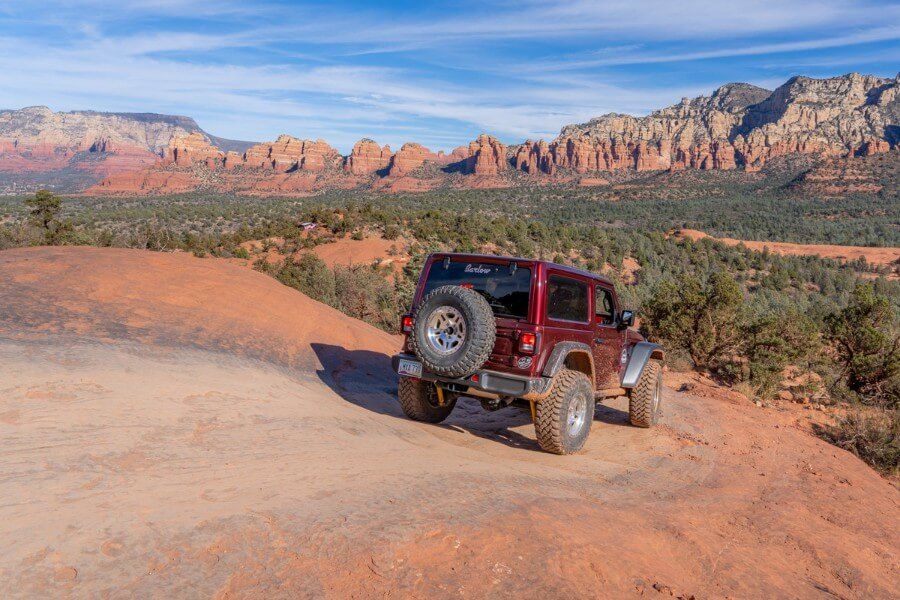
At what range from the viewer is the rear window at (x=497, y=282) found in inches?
256

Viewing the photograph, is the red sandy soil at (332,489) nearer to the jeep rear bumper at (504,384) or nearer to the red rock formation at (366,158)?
the jeep rear bumper at (504,384)

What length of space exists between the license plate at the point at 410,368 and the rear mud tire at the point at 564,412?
4.81ft

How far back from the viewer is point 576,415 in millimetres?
7059

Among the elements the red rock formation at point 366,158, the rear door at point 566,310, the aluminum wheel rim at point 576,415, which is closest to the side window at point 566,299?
the rear door at point 566,310

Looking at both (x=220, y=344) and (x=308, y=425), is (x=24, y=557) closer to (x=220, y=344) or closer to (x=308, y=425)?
(x=308, y=425)

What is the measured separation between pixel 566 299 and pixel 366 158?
151126 millimetres

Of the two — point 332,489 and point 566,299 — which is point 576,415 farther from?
point 332,489

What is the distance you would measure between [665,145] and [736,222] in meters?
80.3

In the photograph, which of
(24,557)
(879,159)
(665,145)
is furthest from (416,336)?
(665,145)

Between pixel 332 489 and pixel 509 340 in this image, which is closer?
pixel 332 489

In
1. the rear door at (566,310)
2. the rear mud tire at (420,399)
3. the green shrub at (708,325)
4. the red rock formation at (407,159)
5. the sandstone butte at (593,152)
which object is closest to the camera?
the rear door at (566,310)

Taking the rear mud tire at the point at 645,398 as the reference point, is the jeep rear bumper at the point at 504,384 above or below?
above

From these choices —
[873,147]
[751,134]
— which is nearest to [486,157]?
[751,134]

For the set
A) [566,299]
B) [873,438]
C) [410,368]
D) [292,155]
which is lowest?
[873,438]
